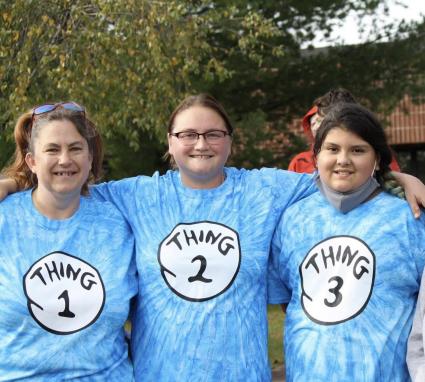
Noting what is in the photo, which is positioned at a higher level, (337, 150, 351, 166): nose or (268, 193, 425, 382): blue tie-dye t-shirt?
(337, 150, 351, 166): nose

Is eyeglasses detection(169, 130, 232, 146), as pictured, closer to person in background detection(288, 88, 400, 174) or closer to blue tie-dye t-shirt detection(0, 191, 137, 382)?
blue tie-dye t-shirt detection(0, 191, 137, 382)

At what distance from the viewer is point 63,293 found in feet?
11.6

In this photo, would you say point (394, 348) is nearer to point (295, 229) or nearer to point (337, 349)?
point (337, 349)

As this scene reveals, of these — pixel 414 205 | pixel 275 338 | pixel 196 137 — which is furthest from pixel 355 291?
pixel 275 338

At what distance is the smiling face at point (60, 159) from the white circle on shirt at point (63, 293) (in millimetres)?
290

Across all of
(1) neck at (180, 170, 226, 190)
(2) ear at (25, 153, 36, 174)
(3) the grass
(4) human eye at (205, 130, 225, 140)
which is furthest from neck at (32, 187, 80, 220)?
(3) the grass

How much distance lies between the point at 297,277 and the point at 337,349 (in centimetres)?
38

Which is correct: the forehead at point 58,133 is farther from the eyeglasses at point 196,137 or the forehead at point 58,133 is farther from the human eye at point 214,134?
the human eye at point 214,134

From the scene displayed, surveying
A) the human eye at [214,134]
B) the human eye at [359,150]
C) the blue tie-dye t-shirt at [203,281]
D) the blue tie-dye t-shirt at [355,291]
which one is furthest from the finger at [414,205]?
the human eye at [214,134]

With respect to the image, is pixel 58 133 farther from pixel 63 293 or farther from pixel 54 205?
pixel 63 293

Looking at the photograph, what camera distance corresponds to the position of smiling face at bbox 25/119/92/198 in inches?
142

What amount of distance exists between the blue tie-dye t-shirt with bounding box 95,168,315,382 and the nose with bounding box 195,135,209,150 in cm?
20

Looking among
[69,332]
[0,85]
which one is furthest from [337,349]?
[0,85]

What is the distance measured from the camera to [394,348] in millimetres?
3479
